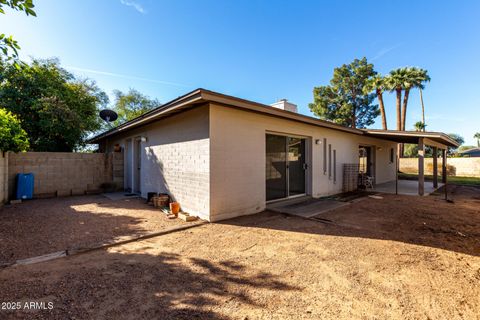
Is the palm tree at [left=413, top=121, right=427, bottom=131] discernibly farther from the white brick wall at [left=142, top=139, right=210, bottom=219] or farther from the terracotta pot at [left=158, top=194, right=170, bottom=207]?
the terracotta pot at [left=158, top=194, right=170, bottom=207]

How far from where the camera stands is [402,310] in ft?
5.93

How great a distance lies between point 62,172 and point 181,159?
19.0 ft

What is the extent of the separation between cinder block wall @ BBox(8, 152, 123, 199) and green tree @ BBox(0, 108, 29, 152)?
4.39 feet

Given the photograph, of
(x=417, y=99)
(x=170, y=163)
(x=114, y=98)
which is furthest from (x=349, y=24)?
(x=114, y=98)

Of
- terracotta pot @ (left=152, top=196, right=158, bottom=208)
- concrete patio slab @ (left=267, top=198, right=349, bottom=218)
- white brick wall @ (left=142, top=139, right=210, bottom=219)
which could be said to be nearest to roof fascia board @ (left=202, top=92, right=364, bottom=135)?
white brick wall @ (left=142, top=139, right=210, bottom=219)

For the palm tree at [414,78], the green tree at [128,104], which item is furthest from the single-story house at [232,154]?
the green tree at [128,104]

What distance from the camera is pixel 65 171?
7.71 m

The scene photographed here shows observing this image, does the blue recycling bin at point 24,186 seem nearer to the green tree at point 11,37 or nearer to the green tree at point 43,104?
the green tree at point 43,104

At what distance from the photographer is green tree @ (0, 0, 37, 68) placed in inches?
75.2

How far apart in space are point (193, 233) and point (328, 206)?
4.08 meters

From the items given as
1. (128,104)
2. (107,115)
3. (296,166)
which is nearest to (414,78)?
(296,166)

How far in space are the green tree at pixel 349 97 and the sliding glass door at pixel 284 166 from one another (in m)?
17.5

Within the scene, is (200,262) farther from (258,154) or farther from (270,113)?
(270,113)

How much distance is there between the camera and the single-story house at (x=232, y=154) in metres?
4.50
